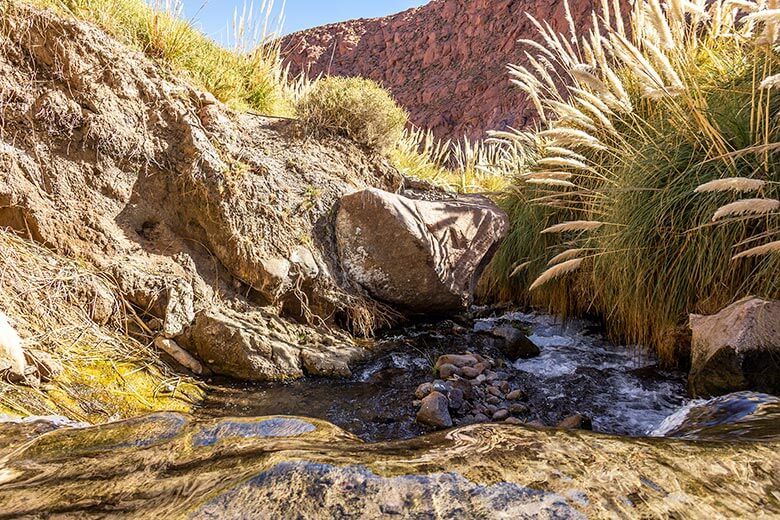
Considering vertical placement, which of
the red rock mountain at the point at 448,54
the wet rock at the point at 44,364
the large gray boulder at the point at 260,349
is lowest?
the large gray boulder at the point at 260,349

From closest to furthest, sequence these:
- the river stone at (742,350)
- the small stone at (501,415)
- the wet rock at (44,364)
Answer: the wet rock at (44,364) → the river stone at (742,350) → the small stone at (501,415)

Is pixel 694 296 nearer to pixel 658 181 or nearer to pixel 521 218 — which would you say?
pixel 658 181

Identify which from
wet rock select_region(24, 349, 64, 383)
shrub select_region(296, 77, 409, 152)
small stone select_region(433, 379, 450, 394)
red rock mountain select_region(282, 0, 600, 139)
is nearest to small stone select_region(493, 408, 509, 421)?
small stone select_region(433, 379, 450, 394)

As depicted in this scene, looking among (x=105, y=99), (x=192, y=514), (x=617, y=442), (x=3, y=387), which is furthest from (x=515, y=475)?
(x=105, y=99)

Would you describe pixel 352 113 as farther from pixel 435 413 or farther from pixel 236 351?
pixel 435 413

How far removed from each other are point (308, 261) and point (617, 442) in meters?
2.74

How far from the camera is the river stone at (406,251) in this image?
12.4ft

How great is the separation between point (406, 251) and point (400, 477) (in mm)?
2876

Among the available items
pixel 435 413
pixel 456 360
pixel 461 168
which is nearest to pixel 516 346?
pixel 456 360

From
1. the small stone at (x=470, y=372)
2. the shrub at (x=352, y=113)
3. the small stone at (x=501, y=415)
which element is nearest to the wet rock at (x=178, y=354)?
the small stone at (x=470, y=372)

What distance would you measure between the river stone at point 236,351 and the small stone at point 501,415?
3.74 ft

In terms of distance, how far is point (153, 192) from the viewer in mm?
3268

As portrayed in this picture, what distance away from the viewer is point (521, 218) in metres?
4.62

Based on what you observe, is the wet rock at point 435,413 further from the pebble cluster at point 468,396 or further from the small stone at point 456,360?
the small stone at point 456,360
